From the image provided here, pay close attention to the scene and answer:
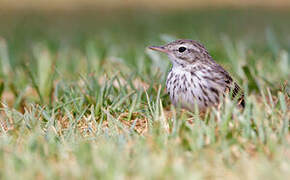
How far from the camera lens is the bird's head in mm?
4773

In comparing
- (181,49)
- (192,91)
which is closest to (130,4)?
(181,49)

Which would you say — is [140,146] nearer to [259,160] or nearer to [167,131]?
[167,131]

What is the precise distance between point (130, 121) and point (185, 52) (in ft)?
3.33

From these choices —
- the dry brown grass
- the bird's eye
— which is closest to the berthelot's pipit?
the bird's eye

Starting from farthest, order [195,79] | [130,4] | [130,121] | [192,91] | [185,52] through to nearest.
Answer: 1. [130,4]
2. [185,52]
3. [195,79]
4. [192,91]
5. [130,121]

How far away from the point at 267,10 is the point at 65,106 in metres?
9.11

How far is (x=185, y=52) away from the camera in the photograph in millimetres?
4828

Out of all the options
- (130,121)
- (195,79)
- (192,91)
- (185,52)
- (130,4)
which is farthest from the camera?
(130,4)

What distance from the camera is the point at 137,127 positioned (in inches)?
159

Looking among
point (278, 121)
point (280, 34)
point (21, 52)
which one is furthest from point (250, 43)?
point (278, 121)

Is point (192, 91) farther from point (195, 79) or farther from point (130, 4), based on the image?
point (130, 4)

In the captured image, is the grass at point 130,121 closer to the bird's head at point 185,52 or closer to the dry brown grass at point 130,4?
the bird's head at point 185,52

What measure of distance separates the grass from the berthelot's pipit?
0.47 feet

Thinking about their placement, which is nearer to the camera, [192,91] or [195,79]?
[192,91]
